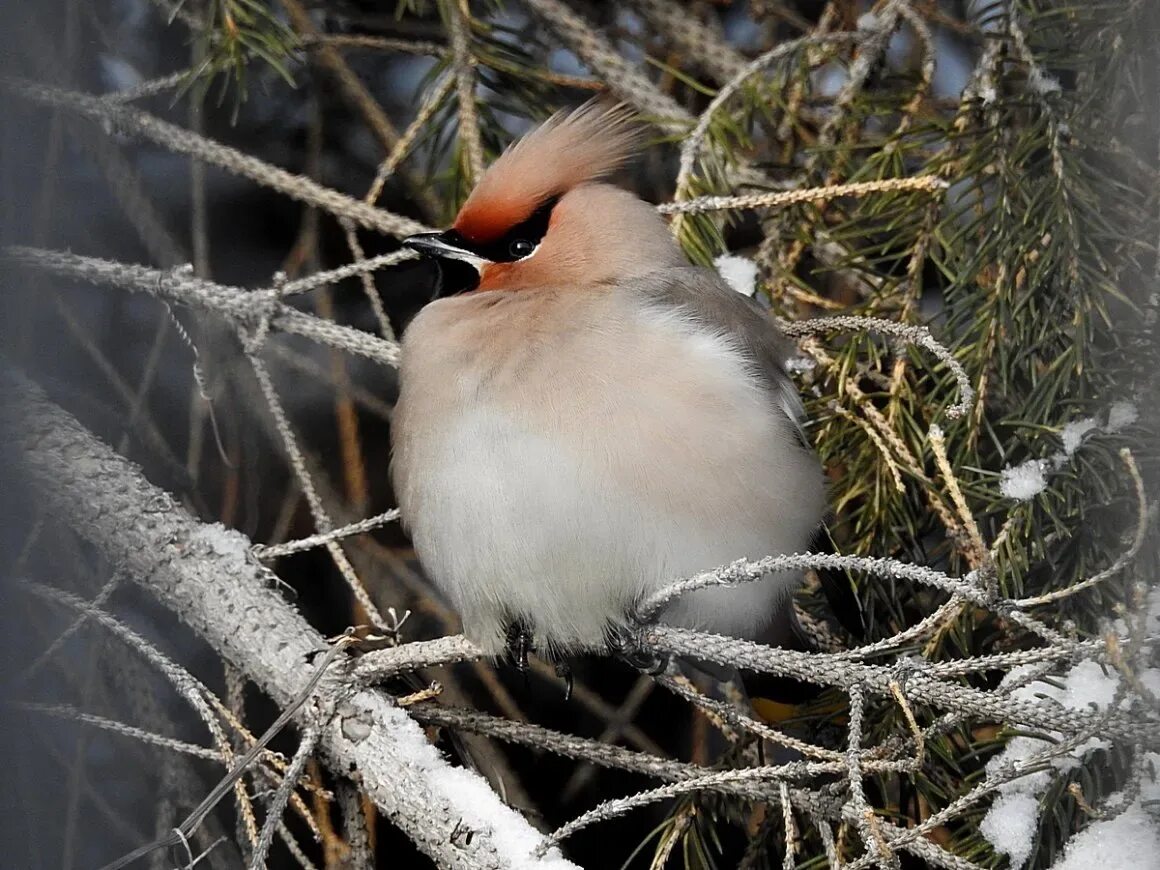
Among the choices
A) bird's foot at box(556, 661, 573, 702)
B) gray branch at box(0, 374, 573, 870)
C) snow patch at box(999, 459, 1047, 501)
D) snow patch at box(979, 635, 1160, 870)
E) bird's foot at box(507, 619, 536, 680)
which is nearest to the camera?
snow patch at box(979, 635, 1160, 870)

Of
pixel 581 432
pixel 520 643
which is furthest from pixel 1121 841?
pixel 520 643

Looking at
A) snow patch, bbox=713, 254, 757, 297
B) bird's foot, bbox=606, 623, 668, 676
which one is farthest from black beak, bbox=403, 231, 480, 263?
bird's foot, bbox=606, 623, 668, 676

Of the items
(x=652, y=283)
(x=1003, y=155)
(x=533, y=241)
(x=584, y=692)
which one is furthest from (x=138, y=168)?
(x=1003, y=155)

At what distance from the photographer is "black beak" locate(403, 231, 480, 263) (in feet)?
9.16

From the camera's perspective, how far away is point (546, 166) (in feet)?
9.57

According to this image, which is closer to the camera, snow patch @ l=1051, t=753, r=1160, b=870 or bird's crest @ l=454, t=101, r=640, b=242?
snow patch @ l=1051, t=753, r=1160, b=870

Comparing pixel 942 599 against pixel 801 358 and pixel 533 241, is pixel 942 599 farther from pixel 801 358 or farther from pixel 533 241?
pixel 533 241

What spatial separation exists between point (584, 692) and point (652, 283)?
3.24 feet

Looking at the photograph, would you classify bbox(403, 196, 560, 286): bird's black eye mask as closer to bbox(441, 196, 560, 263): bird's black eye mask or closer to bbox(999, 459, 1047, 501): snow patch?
bbox(441, 196, 560, 263): bird's black eye mask

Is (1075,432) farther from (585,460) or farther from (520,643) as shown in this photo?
(520,643)

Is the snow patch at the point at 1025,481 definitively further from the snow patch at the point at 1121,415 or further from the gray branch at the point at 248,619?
the gray branch at the point at 248,619

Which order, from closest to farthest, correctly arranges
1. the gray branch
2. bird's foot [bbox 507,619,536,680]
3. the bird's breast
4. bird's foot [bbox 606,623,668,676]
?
the gray branch, the bird's breast, bird's foot [bbox 606,623,668,676], bird's foot [bbox 507,619,536,680]

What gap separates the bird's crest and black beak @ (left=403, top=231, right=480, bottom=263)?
0.12 feet

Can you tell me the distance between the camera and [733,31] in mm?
3725
